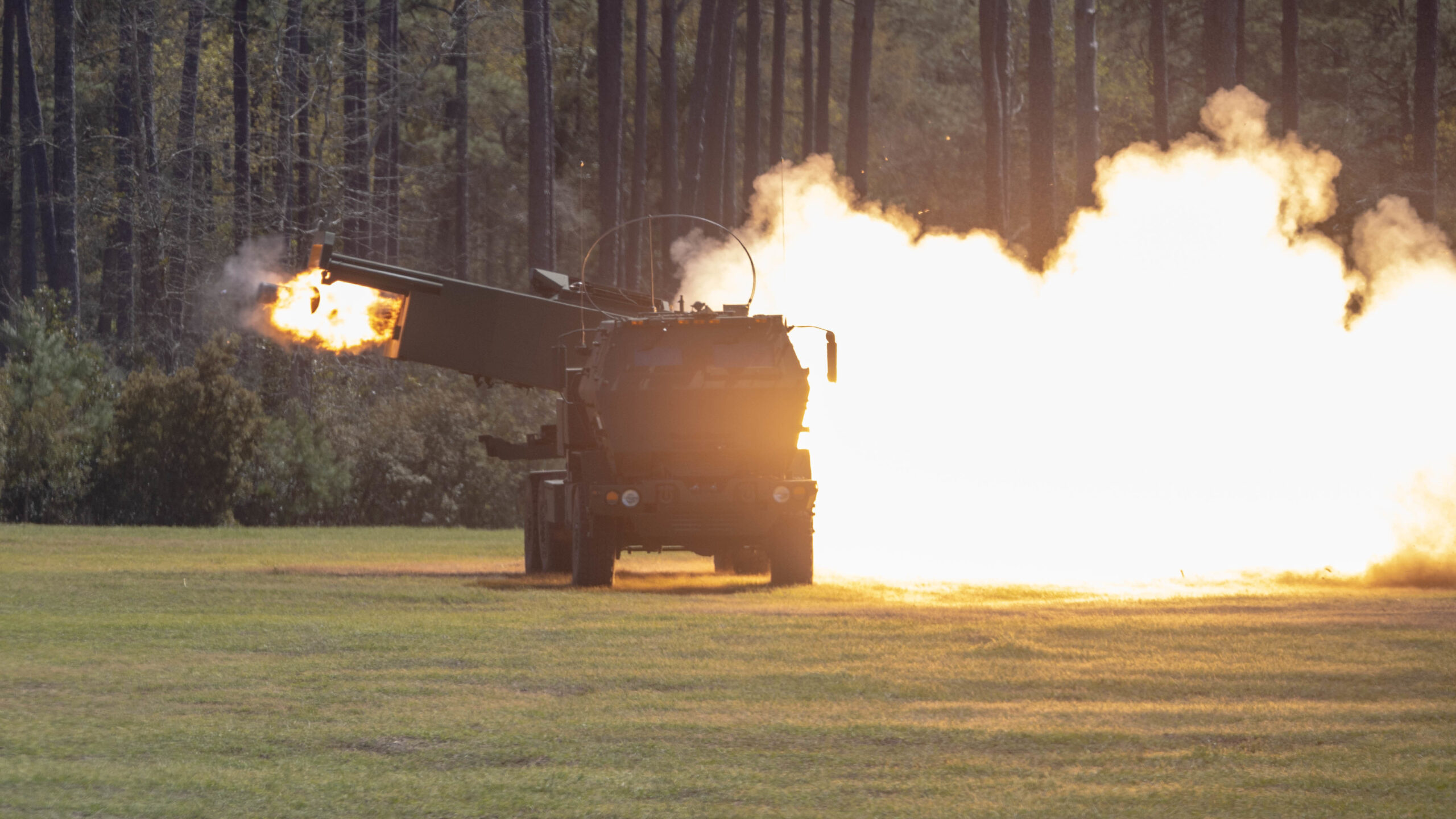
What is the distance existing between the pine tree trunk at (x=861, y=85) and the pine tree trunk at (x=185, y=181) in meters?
19.2

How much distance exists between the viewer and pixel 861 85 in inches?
2292

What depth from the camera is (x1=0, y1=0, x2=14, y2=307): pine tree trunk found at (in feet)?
221

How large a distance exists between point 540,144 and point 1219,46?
16.4 m

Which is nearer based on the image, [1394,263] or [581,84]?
[1394,263]

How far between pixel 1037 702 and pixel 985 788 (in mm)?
3078

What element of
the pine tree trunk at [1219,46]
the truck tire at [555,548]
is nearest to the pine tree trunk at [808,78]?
the pine tree trunk at [1219,46]

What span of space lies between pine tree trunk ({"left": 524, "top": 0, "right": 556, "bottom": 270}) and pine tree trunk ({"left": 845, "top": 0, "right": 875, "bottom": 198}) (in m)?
12.6

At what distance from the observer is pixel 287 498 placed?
127 feet

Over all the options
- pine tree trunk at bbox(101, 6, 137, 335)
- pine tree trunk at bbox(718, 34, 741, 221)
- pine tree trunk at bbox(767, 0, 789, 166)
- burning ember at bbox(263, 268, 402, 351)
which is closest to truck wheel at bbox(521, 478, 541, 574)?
burning ember at bbox(263, 268, 402, 351)

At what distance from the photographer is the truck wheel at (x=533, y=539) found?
84.8ft

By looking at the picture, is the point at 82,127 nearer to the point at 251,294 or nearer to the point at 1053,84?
the point at 251,294

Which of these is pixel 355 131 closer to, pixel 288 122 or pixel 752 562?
pixel 288 122

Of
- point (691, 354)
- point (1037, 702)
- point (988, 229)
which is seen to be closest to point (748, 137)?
point (988, 229)

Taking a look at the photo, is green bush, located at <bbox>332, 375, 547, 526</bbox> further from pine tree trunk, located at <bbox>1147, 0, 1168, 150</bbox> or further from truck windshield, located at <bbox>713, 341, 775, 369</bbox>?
pine tree trunk, located at <bbox>1147, 0, 1168, 150</bbox>
